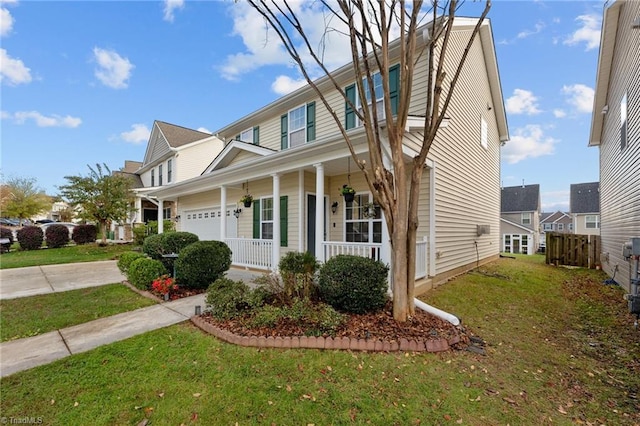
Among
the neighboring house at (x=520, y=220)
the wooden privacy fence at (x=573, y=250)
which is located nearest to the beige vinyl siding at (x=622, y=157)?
the wooden privacy fence at (x=573, y=250)

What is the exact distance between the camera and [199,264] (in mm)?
6309

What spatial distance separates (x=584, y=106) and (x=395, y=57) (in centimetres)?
1066

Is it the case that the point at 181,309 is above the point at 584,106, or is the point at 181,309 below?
below

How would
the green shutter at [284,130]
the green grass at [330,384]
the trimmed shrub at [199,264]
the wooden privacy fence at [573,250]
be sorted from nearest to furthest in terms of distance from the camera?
the green grass at [330,384] < the trimmed shrub at [199,264] < the green shutter at [284,130] < the wooden privacy fence at [573,250]

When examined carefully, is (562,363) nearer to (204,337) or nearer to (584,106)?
(204,337)

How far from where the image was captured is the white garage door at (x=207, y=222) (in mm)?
11531

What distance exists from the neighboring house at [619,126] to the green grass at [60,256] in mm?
17766

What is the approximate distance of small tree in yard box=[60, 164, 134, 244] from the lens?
14.5 m

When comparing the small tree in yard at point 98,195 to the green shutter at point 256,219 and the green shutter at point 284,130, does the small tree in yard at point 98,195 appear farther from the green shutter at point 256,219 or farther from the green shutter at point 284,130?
the green shutter at point 284,130

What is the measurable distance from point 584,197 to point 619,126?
103ft

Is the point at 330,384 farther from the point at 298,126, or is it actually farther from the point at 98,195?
the point at 98,195

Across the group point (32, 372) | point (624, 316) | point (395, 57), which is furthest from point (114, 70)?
point (624, 316)

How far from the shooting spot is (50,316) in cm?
487

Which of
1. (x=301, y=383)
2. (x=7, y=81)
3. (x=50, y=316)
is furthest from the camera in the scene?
(x=7, y=81)
